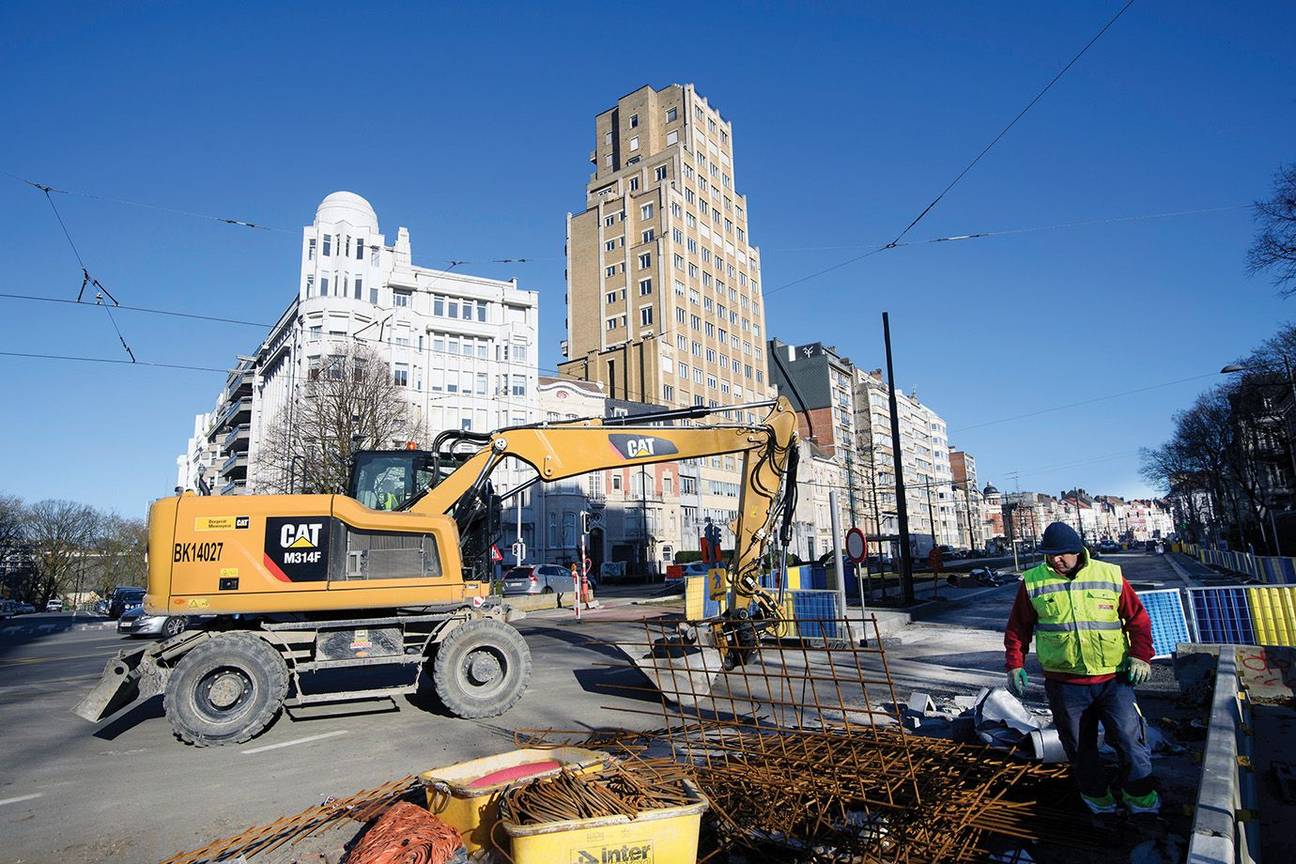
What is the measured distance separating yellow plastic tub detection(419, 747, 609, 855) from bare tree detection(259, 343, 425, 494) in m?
27.0

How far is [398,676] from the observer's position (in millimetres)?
12266

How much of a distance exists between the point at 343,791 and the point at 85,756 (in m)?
3.89

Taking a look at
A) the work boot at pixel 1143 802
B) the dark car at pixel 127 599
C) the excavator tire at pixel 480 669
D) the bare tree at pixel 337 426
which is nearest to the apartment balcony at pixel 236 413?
the dark car at pixel 127 599

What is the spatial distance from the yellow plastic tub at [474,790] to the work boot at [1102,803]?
318 centimetres

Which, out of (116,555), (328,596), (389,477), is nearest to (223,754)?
(328,596)

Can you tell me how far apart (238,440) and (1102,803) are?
221 ft

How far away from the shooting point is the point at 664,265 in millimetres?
67375

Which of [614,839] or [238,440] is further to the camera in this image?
[238,440]

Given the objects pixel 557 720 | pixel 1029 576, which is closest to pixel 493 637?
pixel 557 720

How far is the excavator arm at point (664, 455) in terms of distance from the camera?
33.5 ft

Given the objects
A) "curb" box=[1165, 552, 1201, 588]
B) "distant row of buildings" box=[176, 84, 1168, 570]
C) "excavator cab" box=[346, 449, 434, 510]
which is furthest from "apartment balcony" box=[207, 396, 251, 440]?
"curb" box=[1165, 552, 1201, 588]

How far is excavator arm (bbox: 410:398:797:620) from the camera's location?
1022 cm

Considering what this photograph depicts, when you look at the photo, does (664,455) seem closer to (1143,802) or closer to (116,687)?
(116,687)

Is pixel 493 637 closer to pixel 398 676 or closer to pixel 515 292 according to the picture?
pixel 398 676
